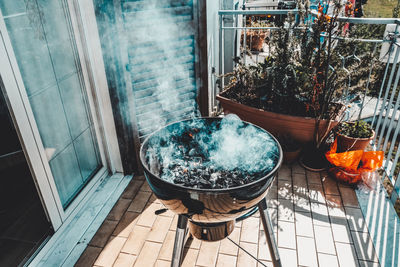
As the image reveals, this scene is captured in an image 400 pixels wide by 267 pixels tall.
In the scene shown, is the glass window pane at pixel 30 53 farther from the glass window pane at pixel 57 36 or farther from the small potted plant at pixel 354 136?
the small potted plant at pixel 354 136

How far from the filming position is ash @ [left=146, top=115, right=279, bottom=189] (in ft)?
5.17

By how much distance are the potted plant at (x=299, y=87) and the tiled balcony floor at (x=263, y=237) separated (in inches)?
24.0

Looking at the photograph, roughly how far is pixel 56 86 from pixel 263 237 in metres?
1.92

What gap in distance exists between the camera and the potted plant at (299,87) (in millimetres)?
2709

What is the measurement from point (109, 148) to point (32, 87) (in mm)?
1033

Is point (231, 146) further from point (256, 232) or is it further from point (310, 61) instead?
point (310, 61)

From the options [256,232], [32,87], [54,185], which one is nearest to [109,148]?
[54,185]

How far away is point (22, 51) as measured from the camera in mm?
1694

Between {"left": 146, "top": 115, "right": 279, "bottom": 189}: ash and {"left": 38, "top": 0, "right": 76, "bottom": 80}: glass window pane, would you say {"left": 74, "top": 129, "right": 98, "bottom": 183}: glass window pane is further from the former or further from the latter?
{"left": 146, "top": 115, "right": 279, "bottom": 189}: ash

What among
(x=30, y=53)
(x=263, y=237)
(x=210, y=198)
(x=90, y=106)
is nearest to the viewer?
(x=210, y=198)

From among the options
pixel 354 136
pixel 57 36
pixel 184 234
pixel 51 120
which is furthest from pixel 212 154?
pixel 354 136

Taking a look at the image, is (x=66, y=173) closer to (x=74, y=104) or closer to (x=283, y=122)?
(x=74, y=104)

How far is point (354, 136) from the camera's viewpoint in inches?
108

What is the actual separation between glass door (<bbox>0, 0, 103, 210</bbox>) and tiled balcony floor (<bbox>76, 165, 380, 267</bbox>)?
19.8 inches
